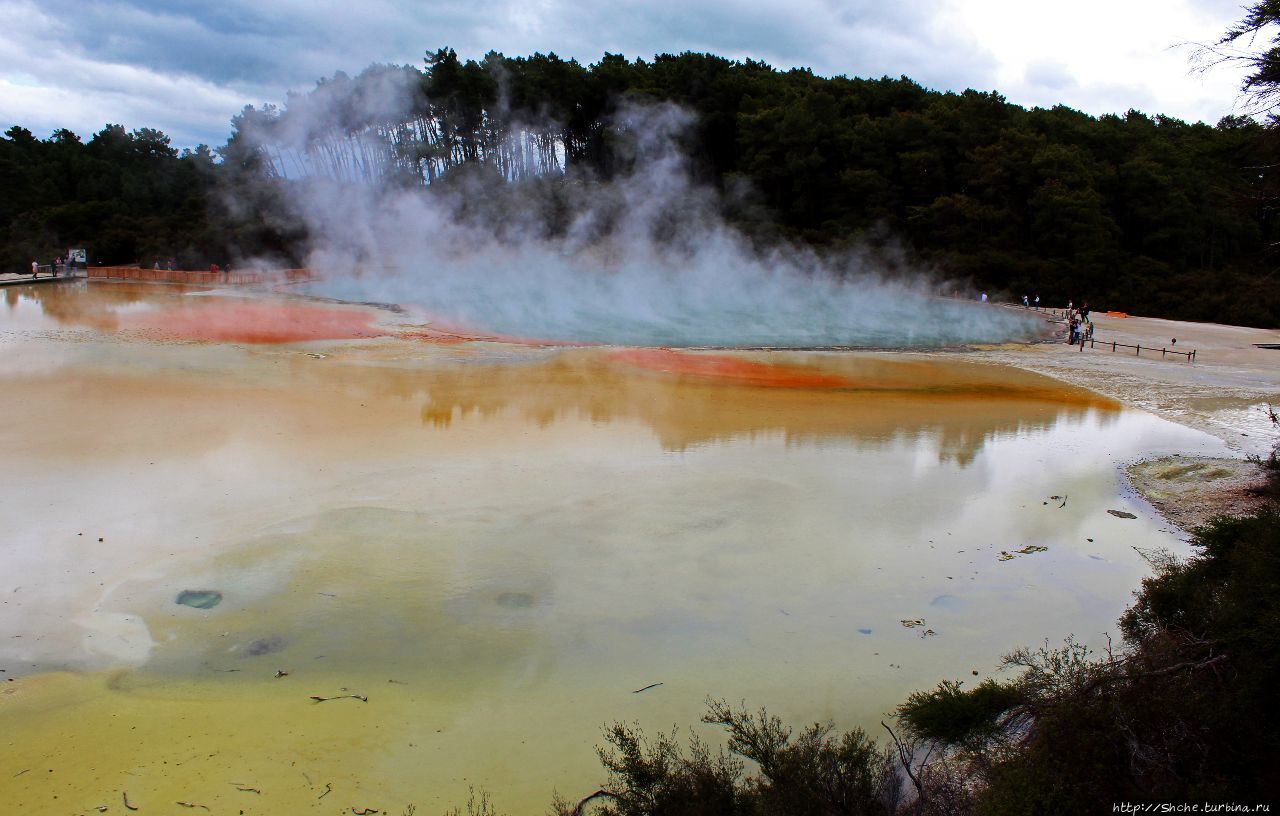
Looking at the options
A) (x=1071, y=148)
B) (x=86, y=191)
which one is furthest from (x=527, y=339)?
(x=86, y=191)

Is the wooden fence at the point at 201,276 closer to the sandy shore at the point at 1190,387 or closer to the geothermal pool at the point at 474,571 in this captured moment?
the geothermal pool at the point at 474,571

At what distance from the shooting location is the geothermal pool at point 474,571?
3906 mm

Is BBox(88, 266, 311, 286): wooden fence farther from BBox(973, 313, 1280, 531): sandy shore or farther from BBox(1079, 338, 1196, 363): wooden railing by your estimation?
BBox(1079, 338, 1196, 363): wooden railing

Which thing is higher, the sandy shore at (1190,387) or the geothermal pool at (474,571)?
the sandy shore at (1190,387)

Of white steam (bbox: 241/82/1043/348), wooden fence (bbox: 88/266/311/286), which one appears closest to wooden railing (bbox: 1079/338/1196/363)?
white steam (bbox: 241/82/1043/348)

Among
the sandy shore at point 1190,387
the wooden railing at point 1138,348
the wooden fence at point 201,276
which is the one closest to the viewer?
the sandy shore at point 1190,387

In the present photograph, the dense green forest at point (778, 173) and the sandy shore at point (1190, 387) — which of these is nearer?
the sandy shore at point (1190, 387)

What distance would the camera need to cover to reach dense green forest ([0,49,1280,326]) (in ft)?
110

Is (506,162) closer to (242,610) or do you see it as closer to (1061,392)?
(1061,392)

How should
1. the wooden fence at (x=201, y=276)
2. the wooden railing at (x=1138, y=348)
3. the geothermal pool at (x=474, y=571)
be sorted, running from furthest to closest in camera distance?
the wooden fence at (x=201, y=276), the wooden railing at (x=1138, y=348), the geothermal pool at (x=474, y=571)

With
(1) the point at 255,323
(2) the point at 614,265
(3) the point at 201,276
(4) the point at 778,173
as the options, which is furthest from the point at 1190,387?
(3) the point at 201,276

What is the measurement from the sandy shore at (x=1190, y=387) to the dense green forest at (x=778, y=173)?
27.5ft

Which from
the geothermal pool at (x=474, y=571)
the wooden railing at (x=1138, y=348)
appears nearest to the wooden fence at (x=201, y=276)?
the geothermal pool at (x=474, y=571)

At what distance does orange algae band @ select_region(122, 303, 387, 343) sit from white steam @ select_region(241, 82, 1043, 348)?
3.11 m
